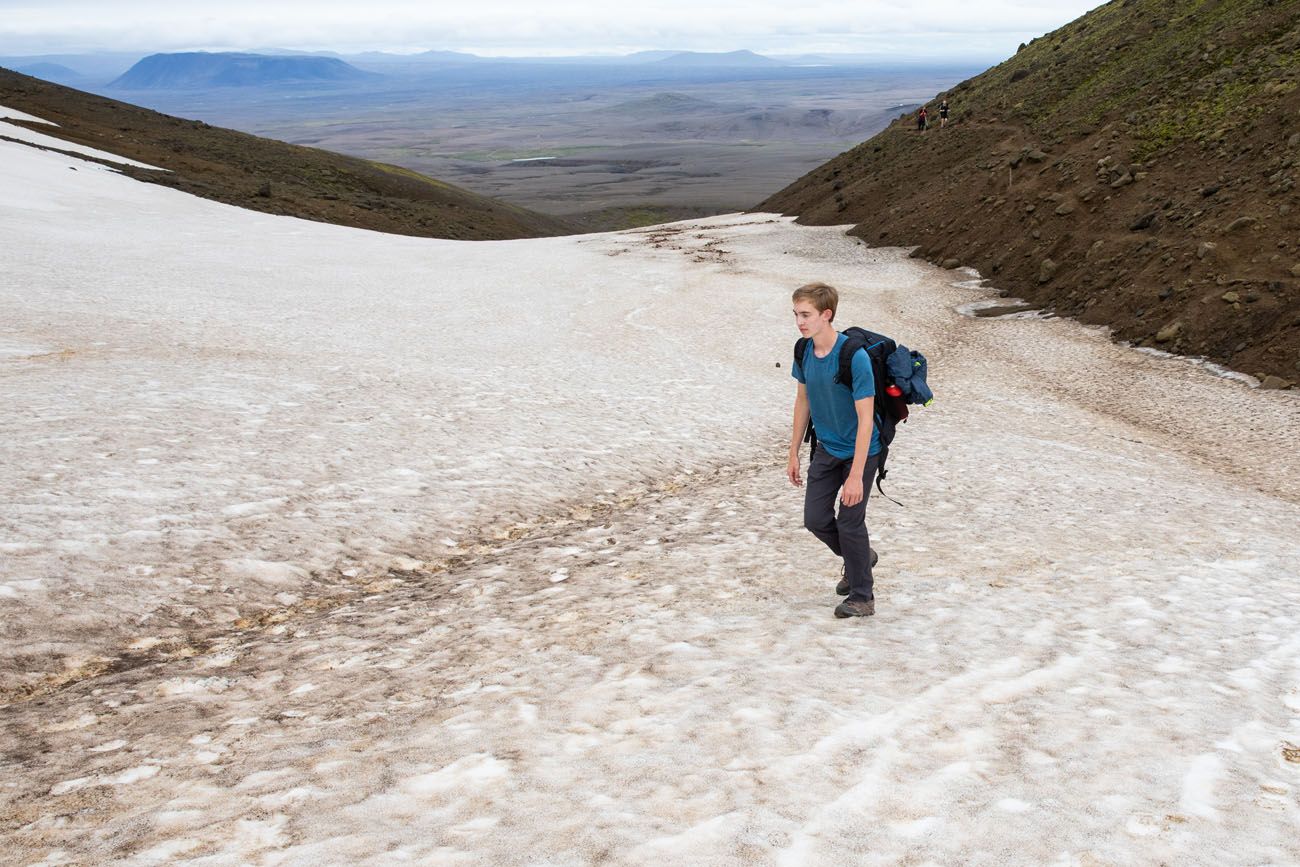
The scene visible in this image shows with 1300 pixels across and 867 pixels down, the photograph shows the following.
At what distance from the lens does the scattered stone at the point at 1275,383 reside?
65.1 ft

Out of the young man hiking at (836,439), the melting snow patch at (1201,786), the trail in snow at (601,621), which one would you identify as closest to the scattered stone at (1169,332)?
the trail in snow at (601,621)

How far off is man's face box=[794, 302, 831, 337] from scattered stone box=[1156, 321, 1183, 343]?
20222mm

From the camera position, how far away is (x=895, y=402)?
286 inches

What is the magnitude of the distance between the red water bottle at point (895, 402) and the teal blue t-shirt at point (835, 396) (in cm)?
16

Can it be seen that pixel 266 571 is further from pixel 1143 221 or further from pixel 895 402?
pixel 1143 221

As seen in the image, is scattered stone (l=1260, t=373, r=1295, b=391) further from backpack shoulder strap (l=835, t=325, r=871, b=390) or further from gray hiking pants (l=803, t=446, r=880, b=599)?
backpack shoulder strap (l=835, t=325, r=871, b=390)

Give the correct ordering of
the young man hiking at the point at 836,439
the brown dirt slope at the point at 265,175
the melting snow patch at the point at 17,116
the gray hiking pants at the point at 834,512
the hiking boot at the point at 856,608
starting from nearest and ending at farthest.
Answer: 1. the young man hiking at the point at 836,439
2. the gray hiking pants at the point at 834,512
3. the hiking boot at the point at 856,608
4. the brown dirt slope at the point at 265,175
5. the melting snow patch at the point at 17,116

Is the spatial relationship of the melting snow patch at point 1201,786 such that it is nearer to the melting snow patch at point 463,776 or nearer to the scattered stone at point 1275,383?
the melting snow patch at point 463,776

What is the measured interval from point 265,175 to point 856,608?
7063cm

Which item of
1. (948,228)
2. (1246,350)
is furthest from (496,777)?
Result: (948,228)

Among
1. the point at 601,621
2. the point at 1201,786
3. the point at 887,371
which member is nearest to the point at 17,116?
the point at 601,621

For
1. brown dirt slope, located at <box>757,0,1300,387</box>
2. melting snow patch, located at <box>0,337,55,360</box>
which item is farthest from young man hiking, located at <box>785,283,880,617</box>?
brown dirt slope, located at <box>757,0,1300,387</box>

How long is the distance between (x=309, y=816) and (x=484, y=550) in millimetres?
5346

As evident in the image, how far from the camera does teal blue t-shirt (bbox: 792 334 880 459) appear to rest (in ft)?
23.0
